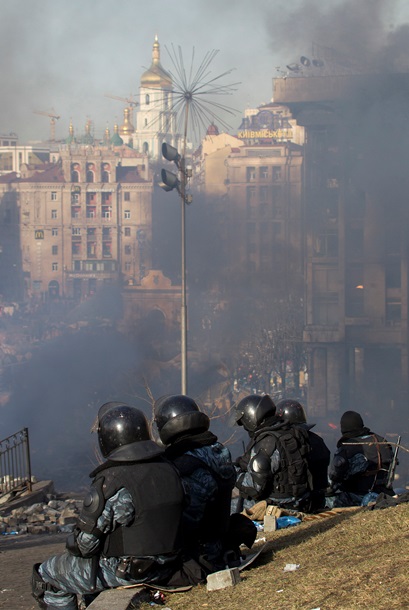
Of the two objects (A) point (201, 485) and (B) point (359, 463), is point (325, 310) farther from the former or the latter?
(A) point (201, 485)

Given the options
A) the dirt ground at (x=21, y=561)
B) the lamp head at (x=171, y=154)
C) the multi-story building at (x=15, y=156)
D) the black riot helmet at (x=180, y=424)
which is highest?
the multi-story building at (x=15, y=156)

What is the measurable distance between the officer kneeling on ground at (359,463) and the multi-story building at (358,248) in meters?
43.1

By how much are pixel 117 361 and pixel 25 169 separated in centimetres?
4247

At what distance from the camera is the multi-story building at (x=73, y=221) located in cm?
9194

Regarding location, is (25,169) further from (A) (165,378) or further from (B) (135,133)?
(A) (165,378)

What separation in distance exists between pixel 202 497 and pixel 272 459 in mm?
1765

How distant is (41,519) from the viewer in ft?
34.0

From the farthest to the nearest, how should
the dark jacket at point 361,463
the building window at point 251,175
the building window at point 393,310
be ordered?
the building window at point 251,175, the building window at point 393,310, the dark jacket at point 361,463

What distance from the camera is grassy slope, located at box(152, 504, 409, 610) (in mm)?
4285

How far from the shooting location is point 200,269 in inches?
2859

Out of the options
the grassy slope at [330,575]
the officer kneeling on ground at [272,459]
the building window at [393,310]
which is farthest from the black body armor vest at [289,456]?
the building window at [393,310]

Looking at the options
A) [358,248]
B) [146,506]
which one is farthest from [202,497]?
[358,248]

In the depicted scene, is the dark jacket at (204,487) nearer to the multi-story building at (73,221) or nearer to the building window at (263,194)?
the building window at (263,194)

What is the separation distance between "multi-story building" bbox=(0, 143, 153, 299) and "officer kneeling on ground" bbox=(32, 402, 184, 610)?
86136 mm
